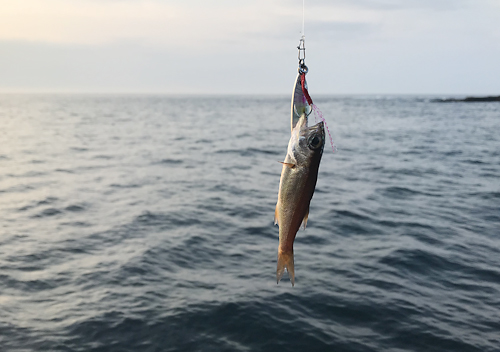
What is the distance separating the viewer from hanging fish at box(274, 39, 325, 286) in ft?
10.8

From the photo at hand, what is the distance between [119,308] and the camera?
9938 mm

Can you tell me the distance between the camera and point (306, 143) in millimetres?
3303

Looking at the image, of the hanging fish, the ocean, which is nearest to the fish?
the hanging fish

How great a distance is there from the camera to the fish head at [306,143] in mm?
3277

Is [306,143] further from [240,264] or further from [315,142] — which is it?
[240,264]

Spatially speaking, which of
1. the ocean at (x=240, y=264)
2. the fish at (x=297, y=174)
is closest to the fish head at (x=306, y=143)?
the fish at (x=297, y=174)

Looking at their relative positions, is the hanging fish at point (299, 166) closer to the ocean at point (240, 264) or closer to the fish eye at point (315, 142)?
the fish eye at point (315, 142)

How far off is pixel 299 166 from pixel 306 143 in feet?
0.69

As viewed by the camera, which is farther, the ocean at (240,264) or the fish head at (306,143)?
the ocean at (240,264)

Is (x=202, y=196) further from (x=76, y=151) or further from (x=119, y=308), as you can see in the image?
(x=76, y=151)

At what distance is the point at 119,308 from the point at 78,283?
80.5 inches

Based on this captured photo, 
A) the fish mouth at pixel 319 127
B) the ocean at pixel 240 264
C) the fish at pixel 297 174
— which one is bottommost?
the ocean at pixel 240 264

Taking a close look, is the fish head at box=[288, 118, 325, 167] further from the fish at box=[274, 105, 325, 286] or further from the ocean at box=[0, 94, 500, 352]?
the ocean at box=[0, 94, 500, 352]

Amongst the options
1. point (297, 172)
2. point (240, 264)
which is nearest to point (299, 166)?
point (297, 172)
